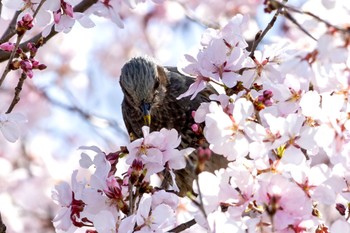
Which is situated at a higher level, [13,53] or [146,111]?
[13,53]

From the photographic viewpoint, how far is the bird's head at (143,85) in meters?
4.57

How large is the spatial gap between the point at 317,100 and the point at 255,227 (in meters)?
0.47

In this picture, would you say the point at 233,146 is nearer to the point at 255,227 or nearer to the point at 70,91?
the point at 255,227

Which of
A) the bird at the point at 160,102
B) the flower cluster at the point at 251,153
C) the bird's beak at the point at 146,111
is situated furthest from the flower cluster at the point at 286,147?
the bird at the point at 160,102

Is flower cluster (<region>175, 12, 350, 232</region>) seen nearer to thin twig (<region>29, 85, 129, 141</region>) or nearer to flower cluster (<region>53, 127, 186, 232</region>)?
flower cluster (<region>53, 127, 186, 232</region>)

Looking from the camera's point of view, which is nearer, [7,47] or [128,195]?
[128,195]

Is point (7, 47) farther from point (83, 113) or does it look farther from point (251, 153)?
point (83, 113)

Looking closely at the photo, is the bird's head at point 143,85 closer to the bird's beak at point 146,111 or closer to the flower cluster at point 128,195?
the bird's beak at point 146,111

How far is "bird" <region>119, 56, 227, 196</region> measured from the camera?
4.58 metres

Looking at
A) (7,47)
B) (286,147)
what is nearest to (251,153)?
(286,147)

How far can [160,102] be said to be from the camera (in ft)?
15.7

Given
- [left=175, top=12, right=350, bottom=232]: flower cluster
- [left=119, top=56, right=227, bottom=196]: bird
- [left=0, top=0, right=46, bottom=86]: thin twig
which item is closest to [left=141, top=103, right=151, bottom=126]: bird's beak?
[left=119, top=56, right=227, bottom=196]: bird

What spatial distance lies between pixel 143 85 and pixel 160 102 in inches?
9.1

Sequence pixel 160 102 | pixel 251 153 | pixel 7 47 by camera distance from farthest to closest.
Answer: pixel 160 102, pixel 7 47, pixel 251 153
